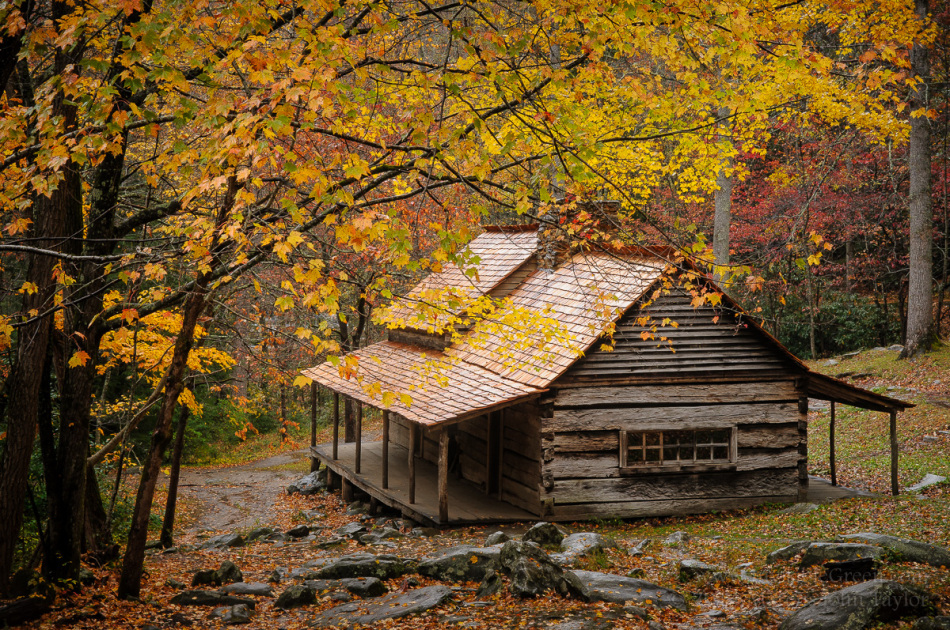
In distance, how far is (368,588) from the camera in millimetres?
8430

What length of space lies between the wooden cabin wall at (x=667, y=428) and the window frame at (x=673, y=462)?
61mm

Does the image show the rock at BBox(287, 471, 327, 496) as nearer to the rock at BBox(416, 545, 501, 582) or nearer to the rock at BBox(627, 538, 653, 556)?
the rock at BBox(627, 538, 653, 556)

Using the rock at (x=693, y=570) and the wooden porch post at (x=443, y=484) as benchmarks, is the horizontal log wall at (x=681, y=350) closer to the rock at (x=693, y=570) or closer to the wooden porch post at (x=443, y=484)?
the wooden porch post at (x=443, y=484)

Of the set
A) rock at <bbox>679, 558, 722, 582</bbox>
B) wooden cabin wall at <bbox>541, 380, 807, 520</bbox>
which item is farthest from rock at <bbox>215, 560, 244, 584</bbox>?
wooden cabin wall at <bbox>541, 380, 807, 520</bbox>

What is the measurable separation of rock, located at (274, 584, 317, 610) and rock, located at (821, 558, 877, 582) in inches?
224

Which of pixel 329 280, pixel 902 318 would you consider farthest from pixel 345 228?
pixel 902 318

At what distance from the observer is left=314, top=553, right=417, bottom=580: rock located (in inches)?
362

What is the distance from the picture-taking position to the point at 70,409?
26.9 ft

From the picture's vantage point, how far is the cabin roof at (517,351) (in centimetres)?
1250

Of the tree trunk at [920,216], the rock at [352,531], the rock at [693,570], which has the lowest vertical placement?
the rock at [352,531]

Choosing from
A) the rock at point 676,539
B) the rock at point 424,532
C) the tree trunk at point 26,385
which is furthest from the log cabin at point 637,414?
the tree trunk at point 26,385

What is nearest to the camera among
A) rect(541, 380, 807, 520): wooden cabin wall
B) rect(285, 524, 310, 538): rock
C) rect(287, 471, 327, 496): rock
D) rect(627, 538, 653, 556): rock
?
rect(627, 538, 653, 556): rock

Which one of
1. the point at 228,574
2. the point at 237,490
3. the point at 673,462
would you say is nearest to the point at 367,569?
A: the point at 228,574

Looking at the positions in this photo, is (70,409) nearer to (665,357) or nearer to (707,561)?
(707,561)
